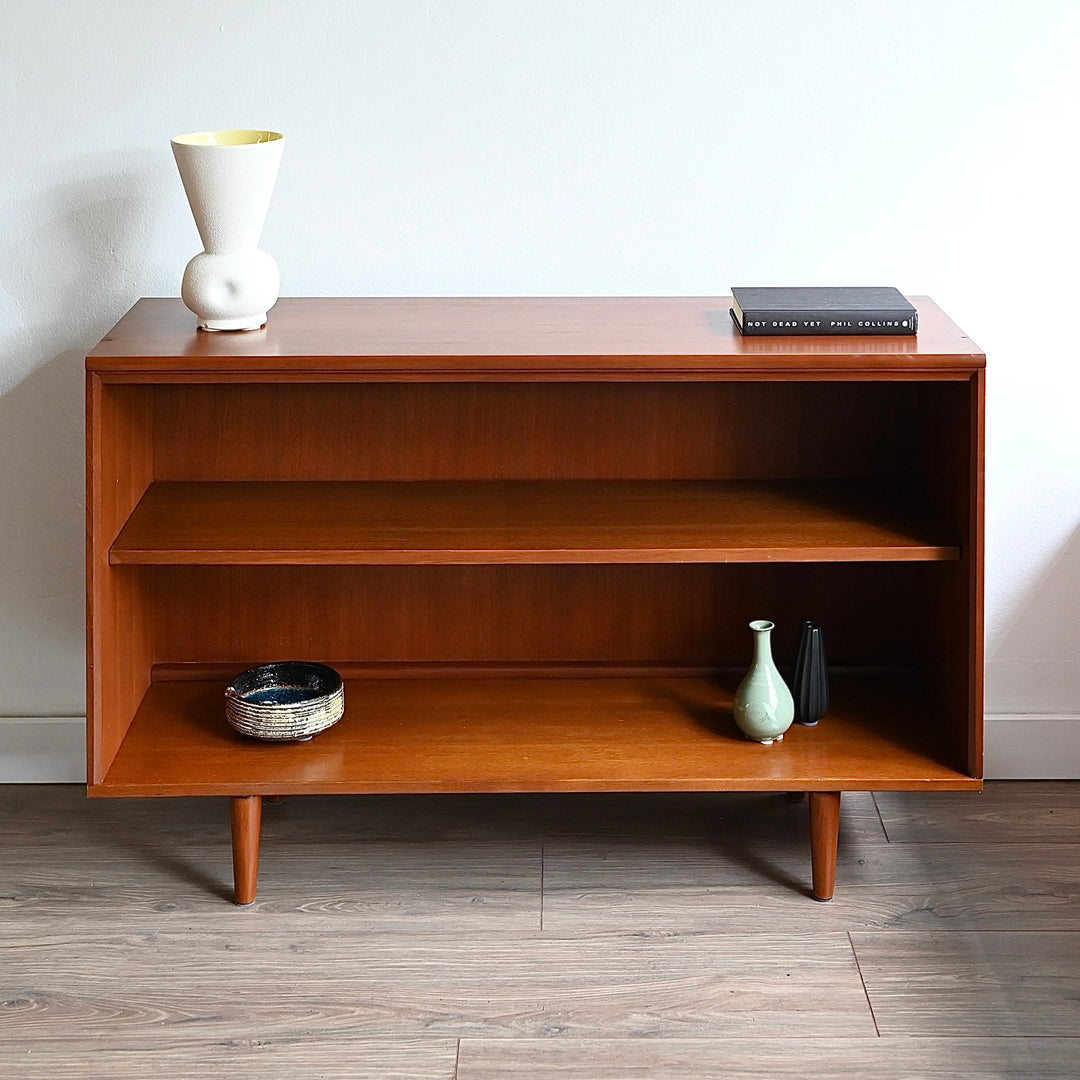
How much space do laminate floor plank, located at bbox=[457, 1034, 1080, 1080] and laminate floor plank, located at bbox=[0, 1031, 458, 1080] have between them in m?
0.05

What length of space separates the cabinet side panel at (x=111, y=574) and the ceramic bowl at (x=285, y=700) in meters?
0.16

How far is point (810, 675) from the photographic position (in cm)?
199

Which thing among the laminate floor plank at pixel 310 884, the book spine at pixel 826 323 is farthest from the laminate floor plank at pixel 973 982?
→ the book spine at pixel 826 323

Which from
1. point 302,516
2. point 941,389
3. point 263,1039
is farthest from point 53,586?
point 941,389

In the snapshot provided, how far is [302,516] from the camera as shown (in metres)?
1.94

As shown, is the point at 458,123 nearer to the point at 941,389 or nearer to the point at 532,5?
the point at 532,5

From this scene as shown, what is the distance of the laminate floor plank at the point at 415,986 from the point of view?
1.69m

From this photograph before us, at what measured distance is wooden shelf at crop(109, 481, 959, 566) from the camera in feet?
5.97

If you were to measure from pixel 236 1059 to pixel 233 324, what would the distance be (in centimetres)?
93

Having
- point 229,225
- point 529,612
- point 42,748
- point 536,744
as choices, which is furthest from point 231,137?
point 42,748

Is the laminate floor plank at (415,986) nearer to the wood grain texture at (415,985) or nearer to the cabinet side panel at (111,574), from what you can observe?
the wood grain texture at (415,985)

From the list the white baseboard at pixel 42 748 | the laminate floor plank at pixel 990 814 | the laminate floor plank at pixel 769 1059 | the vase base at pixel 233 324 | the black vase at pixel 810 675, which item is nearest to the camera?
the laminate floor plank at pixel 769 1059

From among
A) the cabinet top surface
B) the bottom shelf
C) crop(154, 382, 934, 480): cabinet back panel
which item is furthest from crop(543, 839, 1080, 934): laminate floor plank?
the cabinet top surface

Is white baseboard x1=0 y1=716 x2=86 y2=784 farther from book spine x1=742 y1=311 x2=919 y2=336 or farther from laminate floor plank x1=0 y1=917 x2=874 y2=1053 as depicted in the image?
book spine x1=742 y1=311 x2=919 y2=336
